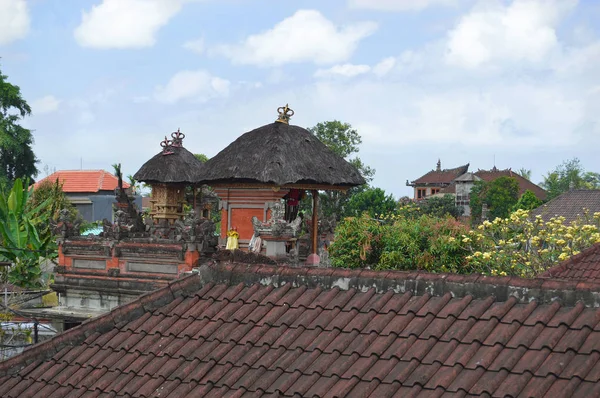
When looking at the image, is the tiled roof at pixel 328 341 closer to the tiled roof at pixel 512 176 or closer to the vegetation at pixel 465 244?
the vegetation at pixel 465 244

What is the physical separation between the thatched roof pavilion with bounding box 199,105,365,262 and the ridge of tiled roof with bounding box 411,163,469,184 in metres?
60.4

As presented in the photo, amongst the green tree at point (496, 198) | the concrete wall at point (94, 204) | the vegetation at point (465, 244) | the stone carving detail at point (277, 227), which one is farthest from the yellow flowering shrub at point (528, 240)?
the green tree at point (496, 198)

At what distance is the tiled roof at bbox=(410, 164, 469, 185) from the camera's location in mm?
81125

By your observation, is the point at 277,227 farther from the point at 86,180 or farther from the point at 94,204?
the point at 86,180

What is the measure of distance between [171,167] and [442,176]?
205ft

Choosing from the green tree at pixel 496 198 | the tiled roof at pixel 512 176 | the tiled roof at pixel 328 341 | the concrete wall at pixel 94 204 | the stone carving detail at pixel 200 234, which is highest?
the tiled roof at pixel 512 176

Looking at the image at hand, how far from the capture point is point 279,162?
20031 mm

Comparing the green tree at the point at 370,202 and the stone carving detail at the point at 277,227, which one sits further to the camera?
the green tree at the point at 370,202

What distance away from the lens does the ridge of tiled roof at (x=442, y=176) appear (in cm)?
8112

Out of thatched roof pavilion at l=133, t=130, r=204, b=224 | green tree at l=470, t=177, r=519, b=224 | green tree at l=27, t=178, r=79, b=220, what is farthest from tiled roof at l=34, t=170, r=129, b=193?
green tree at l=470, t=177, r=519, b=224

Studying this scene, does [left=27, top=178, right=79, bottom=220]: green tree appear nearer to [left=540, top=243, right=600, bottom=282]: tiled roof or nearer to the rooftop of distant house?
[left=540, top=243, right=600, bottom=282]: tiled roof

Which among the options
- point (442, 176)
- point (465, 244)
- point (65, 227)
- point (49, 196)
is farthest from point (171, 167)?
point (442, 176)

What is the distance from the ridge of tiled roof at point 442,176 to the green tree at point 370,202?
28841mm

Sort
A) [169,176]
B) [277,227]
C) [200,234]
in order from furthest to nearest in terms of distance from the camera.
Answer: [169,176]
[277,227]
[200,234]
